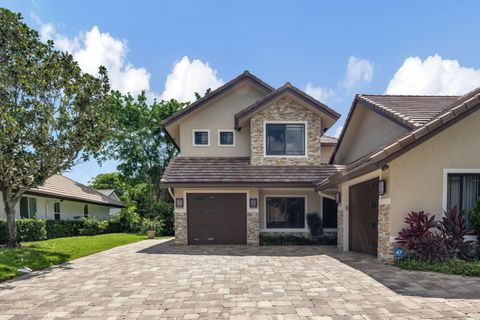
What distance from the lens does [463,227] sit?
7.31 metres

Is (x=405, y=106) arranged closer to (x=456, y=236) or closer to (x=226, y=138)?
(x=456, y=236)

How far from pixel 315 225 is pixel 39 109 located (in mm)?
12057

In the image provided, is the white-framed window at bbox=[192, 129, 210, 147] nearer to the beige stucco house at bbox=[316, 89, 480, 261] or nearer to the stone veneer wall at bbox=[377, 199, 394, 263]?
the beige stucco house at bbox=[316, 89, 480, 261]

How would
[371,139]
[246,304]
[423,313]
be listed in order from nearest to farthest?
[423,313], [246,304], [371,139]

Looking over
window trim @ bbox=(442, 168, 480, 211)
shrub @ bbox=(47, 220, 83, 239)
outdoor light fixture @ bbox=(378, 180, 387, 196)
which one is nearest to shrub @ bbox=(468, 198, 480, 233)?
window trim @ bbox=(442, 168, 480, 211)

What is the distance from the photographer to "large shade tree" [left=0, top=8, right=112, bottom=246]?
376 inches

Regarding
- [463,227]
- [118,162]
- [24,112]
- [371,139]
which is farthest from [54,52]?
[118,162]

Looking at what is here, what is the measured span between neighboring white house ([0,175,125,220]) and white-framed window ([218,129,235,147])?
1011 centimetres

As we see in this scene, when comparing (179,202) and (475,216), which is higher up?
(475,216)

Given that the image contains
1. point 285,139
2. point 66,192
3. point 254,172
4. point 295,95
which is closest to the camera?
point 254,172

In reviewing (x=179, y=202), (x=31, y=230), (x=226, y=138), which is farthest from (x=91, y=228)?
(x=226, y=138)

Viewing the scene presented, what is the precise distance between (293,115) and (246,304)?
9465 millimetres

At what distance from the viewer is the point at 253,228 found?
40.9 ft

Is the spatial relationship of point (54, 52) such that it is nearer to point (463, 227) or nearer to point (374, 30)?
point (374, 30)
